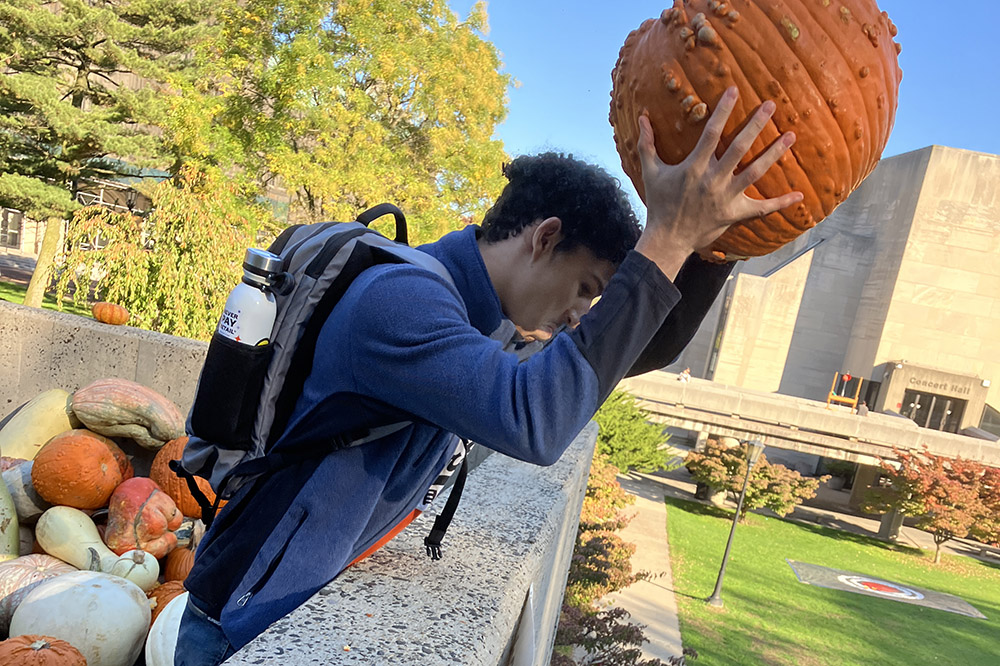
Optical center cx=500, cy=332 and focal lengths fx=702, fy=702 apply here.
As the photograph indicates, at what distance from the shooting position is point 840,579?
61.2 ft

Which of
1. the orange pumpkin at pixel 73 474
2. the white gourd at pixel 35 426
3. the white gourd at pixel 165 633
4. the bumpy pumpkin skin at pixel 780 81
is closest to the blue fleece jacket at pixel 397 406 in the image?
the bumpy pumpkin skin at pixel 780 81

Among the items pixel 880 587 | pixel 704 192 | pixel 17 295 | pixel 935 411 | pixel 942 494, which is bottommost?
pixel 880 587

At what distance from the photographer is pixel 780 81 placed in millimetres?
1457

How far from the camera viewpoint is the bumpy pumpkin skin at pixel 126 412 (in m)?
4.04

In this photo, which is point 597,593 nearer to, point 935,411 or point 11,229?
point 935,411

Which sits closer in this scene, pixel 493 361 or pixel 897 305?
pixel 493 361

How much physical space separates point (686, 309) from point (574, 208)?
53cm

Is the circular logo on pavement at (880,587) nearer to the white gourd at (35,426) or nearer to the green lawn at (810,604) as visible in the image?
the green lawn at (810,604)

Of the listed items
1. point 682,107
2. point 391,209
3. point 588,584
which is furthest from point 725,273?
point 588,584

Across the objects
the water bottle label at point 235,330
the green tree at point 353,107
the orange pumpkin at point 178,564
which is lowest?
the orange pumpkin at point 178,564

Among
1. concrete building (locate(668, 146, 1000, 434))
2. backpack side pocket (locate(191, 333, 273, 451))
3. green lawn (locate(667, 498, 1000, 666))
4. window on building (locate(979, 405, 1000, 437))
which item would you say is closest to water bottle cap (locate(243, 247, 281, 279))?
backpack side pocket (locate(191, 333, 273, 451))

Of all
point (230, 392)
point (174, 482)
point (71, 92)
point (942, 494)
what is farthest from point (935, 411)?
point (230, 392)

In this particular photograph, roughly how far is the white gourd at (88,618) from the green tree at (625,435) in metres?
15.3

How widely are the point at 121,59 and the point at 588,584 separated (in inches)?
756
